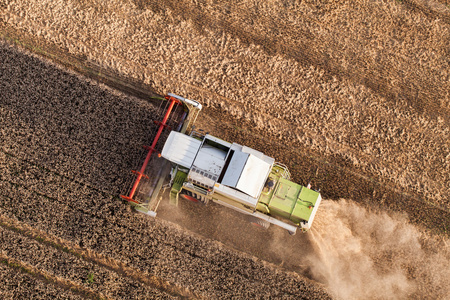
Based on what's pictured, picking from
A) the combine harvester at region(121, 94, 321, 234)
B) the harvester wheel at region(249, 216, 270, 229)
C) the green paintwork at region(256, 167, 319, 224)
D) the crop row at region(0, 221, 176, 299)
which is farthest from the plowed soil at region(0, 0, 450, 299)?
the green paintwork at region(256, 167, 319, 224)

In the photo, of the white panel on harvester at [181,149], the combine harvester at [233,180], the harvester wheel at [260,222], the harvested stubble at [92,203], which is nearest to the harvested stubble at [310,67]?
the combine harvester at [233,180]

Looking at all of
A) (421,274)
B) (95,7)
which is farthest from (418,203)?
(95,7)

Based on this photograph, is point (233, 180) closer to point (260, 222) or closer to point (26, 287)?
point (260, 222)

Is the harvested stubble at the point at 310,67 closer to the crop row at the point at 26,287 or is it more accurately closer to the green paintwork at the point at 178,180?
the green paintwork at the point at 178,180

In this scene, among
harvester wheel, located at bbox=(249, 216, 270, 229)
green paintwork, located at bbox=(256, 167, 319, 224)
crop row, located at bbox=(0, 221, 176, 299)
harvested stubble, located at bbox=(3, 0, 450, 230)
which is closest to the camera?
green paintwork, located at bbox=(256, 167, 319, 224)

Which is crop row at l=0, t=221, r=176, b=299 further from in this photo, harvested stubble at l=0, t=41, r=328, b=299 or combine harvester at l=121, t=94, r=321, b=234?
combine harvester at l=121, t=94, r=321, b=234

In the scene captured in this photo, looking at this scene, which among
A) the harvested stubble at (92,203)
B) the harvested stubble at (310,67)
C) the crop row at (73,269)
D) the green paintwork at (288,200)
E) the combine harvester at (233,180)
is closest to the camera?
the combine harvester at (233,180)
